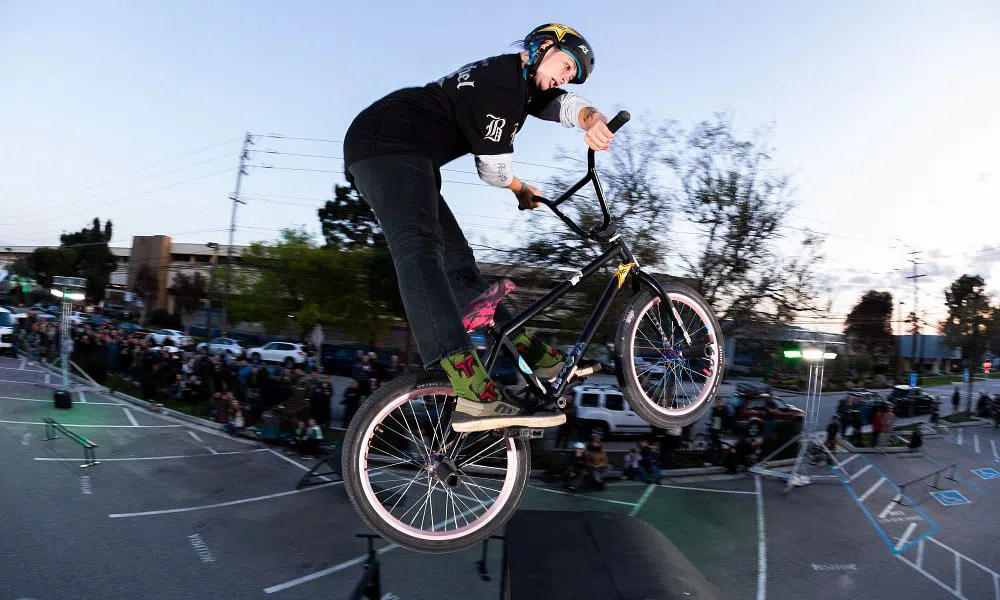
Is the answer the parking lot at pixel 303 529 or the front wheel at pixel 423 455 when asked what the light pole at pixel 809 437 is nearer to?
the parking lot at pixel 303 529

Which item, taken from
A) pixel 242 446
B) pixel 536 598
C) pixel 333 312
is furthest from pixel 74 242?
pixel 536 598

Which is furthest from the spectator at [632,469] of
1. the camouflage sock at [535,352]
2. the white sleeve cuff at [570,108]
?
the white sleeve cuff at [570,108]

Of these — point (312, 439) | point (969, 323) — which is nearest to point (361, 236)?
point (312, 439)

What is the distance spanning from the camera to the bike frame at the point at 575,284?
2.63 metres

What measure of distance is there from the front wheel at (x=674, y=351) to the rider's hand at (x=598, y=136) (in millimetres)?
870

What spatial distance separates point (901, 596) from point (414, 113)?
49.0ft

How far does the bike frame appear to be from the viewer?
263 centimetres

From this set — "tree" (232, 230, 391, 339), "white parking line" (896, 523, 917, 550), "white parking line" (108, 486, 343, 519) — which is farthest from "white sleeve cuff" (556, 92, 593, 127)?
"tree" (232, 230, 391, 339)

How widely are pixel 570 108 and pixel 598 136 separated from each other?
10.8 inches

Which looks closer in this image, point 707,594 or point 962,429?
point 707,594

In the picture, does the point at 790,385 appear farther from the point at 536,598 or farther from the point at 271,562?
the point at 536,598

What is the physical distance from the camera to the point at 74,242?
63.8 metres

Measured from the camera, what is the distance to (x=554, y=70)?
2533 mm

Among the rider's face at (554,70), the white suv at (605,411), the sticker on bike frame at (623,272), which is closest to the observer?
the rider's face at (554,70)
